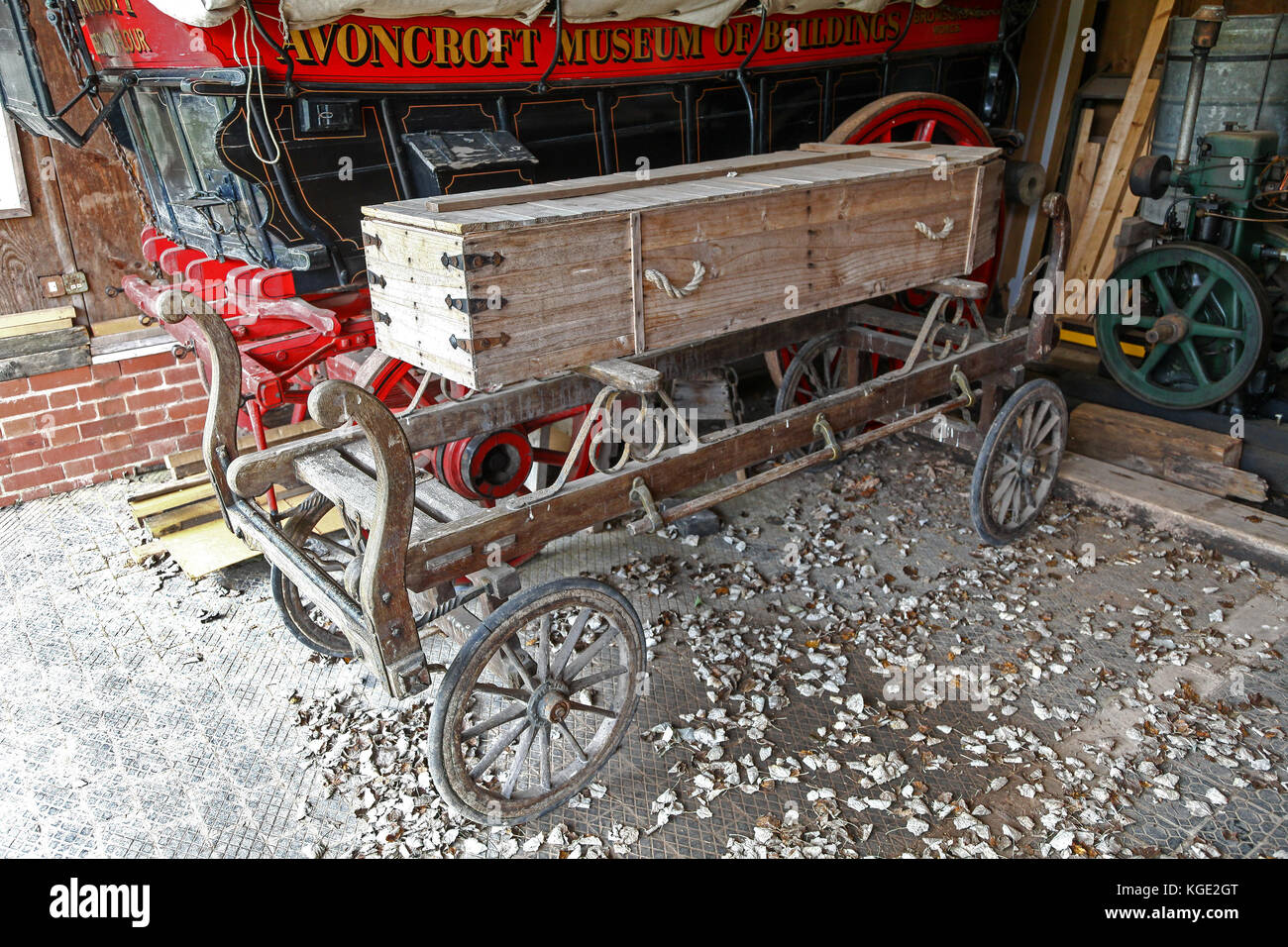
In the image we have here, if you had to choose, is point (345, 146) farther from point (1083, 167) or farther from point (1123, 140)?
point (1083, 167)

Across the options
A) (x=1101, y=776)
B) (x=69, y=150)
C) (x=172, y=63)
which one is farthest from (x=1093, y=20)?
(x=69, y=150)

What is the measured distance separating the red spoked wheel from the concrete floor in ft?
5.83

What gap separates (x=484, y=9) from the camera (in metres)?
3.83

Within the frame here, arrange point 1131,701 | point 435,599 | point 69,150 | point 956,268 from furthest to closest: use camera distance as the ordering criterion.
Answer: point 69,150, point 956,268, point 1131,701, point 435,599

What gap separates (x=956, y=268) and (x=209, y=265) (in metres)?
3.30

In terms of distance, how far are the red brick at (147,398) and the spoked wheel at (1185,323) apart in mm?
5547

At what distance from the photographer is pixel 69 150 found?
5121 millimetres

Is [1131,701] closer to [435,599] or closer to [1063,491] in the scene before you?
[1063,491]

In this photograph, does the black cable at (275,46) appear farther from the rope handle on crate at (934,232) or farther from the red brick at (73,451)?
the red brick at (73,451)

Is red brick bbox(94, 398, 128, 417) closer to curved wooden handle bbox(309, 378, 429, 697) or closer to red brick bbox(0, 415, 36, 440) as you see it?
red brick bbox(0, 415, 36, 440)

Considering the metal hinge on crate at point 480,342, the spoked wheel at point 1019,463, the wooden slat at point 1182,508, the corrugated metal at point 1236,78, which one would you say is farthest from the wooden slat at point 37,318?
the corrugated metal at point 1236,78

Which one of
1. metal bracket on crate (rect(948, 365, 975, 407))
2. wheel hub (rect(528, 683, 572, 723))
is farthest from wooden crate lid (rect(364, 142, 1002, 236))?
wheel hub (rect(528, 683, 572, 723))

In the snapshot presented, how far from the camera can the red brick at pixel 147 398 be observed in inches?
219

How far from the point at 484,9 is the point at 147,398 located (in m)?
3.28
